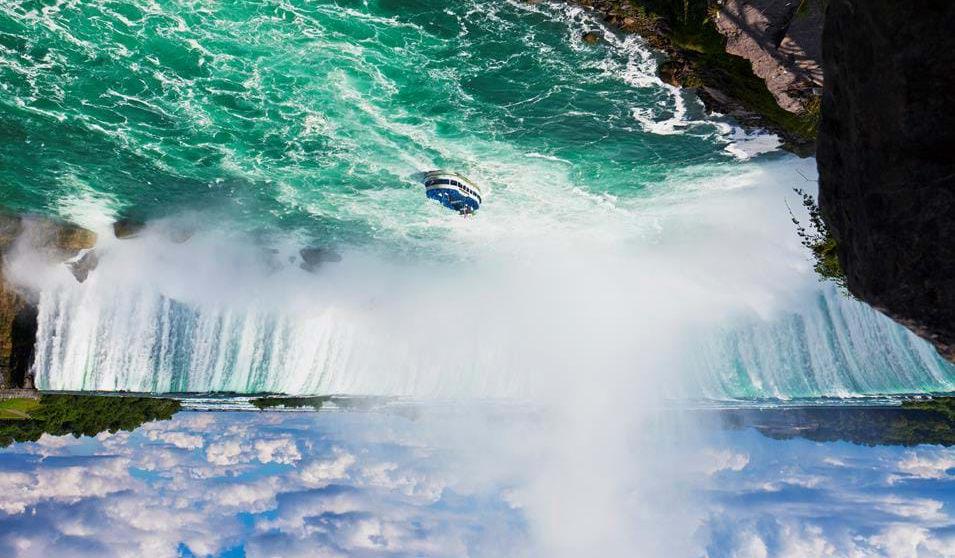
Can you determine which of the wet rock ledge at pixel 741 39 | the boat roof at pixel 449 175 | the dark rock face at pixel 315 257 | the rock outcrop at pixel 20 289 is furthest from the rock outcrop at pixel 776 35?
the rock outcrop at pixel 20 289

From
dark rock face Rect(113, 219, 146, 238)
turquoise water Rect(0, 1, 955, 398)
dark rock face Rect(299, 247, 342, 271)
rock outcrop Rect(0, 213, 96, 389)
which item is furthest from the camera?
dark rock face Rect(299, 247, 342, 271)

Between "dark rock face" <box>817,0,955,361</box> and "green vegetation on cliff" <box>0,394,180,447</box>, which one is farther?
"green vegetation on cliff" <box>0,394,180,447</box>

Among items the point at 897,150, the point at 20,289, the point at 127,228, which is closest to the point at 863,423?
the point at 897,150

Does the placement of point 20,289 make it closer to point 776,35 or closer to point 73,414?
point 73,414

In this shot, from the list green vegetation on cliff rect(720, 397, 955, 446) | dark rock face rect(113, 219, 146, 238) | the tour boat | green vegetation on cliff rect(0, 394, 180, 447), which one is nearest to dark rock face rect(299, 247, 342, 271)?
dark rock face rect(113, 219, 146, 238)

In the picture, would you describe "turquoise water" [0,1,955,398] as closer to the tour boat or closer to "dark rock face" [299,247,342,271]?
"dark rock face" [299,247,342,271]

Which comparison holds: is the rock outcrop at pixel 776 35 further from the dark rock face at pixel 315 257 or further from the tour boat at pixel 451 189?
the dark rock face at pixel 315 257
